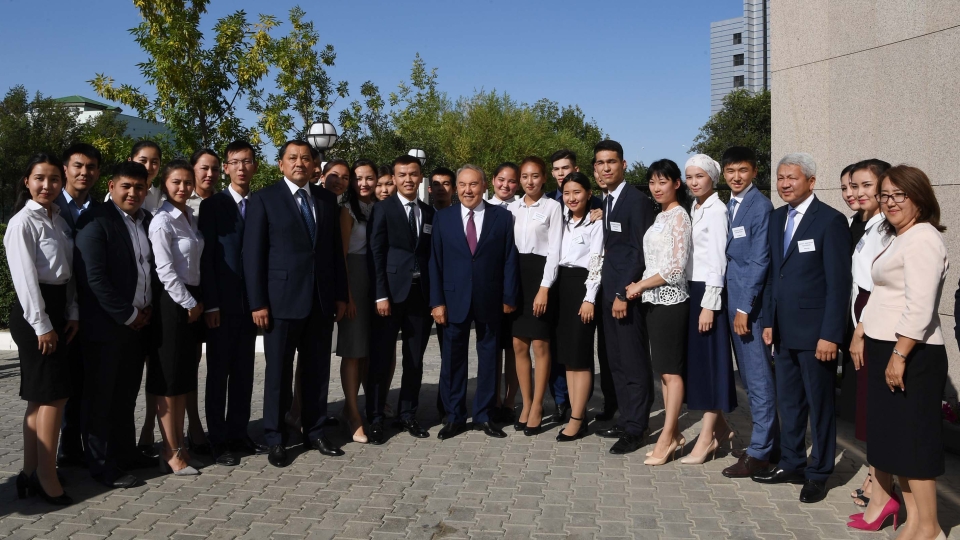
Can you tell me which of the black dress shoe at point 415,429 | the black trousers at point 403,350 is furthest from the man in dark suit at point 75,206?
the black dress shoe at point 415,429

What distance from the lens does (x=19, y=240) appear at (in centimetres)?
471

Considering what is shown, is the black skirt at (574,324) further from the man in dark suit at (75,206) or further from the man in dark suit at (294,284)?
the man in dark suit at (75,206)

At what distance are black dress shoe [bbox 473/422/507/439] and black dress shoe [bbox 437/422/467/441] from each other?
171 mm

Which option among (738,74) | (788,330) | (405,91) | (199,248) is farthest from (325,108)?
(738,74)

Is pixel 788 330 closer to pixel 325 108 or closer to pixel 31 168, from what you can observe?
pixel 31 168

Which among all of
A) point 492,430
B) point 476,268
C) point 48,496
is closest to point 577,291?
point 476,268

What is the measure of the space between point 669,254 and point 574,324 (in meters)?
1.08

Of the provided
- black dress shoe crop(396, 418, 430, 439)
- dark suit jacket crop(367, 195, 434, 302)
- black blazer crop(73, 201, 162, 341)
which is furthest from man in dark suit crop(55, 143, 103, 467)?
black dress shoe crop(396, 418, 430, 439)

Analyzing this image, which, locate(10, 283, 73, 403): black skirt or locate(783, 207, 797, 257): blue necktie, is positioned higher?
locate(783, 207, 797, 257): blue necktie

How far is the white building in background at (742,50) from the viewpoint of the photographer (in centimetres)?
9031

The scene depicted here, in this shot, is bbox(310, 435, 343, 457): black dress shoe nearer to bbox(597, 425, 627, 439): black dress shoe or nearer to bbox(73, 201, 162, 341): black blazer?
bbox(73, 201, 162, 341): black blazer

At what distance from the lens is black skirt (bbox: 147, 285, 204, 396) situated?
17.8ft

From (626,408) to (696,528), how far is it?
1.74 metres

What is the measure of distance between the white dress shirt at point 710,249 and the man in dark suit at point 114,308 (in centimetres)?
369
